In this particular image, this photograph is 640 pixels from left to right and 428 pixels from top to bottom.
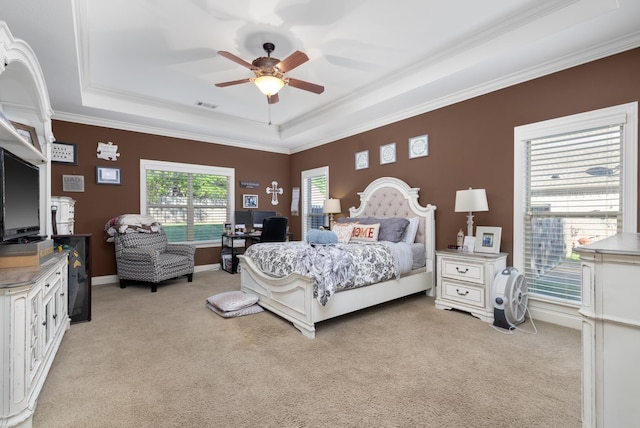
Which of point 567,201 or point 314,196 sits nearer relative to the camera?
point 567,201

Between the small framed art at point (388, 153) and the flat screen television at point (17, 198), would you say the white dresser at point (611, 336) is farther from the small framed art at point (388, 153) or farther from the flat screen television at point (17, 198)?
the small framed art at point (388, 153)

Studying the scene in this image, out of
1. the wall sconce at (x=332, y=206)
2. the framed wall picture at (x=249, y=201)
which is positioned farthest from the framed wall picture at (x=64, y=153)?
the wall sconce at (x=332, y=206)

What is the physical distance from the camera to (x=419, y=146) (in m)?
4.33

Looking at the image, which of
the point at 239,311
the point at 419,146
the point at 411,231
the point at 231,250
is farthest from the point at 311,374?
the point at 231,250

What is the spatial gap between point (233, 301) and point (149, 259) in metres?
1.75

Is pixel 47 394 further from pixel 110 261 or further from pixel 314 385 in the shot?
pixel 110 261

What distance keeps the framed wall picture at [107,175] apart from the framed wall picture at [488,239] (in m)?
5.46

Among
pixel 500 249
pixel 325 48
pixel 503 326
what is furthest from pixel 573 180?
pixel 325 48

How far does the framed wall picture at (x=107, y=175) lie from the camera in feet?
15.8

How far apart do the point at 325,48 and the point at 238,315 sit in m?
3.06

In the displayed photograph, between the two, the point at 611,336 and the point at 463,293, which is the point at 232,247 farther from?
the point at 611,336

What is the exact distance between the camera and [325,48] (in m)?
3.24

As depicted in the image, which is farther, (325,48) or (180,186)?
(180,186)

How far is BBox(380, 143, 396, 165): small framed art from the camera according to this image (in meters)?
4.70
